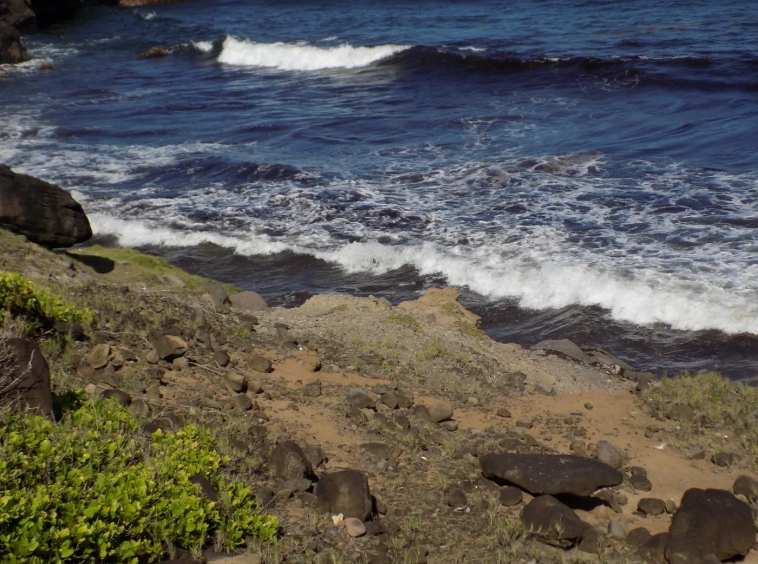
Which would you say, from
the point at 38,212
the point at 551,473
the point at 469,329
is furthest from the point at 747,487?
the point at 38,212

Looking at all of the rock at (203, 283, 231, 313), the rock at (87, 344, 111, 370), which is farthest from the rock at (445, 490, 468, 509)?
the rock at (203, 283, 231, 313)

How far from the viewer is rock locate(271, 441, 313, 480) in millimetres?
5355

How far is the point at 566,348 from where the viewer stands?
9.28 metres

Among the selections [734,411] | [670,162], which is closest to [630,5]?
[670,162]

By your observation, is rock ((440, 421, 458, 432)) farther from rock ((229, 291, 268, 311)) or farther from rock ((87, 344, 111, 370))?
rock ((229, 291, 268, 311))

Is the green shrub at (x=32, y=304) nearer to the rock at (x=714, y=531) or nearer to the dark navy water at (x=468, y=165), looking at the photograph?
the dark navy water at (x=468, y=165)

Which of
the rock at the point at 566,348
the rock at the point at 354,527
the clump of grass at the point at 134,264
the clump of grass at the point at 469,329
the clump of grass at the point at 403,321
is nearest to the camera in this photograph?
the rock at the point at 354,527

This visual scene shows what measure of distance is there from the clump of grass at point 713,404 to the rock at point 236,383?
3.65m

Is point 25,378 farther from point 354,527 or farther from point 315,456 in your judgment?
point 354,527

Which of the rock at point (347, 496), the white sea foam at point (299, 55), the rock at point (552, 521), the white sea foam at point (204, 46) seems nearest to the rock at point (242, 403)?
the rock at point (347, 496)

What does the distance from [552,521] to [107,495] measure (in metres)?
2.69

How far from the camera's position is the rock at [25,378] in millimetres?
4723

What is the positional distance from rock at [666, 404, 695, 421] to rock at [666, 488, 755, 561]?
5.85 ft

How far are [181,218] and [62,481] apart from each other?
36.8ft
